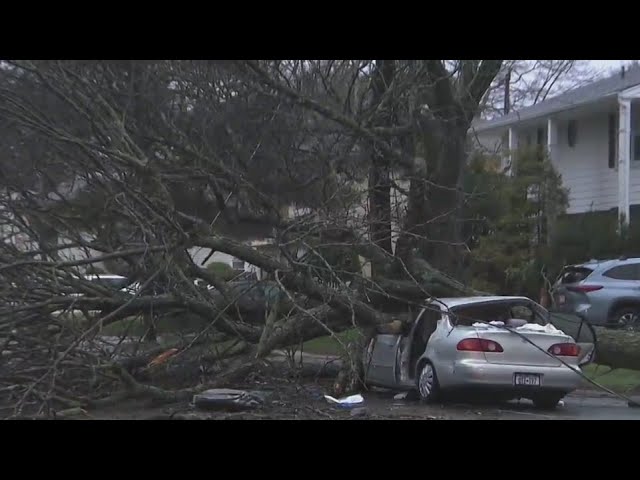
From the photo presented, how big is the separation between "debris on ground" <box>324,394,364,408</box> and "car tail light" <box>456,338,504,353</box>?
1538 millimetres

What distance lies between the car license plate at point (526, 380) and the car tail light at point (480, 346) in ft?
1.24

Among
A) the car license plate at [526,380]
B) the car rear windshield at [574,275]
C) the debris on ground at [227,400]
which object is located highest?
the car rear windshield at [574,275]

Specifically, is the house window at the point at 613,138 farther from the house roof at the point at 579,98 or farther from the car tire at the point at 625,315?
the car tire at the point at 625,315

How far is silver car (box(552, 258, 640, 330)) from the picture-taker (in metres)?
16.5

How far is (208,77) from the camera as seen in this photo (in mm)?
12875

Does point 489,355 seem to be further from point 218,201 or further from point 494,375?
point 218,201

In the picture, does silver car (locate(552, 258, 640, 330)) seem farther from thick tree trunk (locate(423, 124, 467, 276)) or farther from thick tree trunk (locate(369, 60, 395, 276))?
thick tree trunk (locate(369, 60, 395, 276))

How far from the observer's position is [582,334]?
1228 cm

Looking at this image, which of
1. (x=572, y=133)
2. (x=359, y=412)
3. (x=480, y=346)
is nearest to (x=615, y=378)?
(x=480, y=346)

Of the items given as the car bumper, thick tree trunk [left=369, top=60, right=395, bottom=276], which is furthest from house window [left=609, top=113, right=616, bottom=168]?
the car bumper

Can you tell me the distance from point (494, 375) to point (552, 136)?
1907 centimetres

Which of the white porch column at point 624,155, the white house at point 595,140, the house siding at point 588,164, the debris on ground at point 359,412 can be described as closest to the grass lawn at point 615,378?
the debris on ground at point 359,412

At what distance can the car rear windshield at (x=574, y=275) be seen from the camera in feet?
55.9
